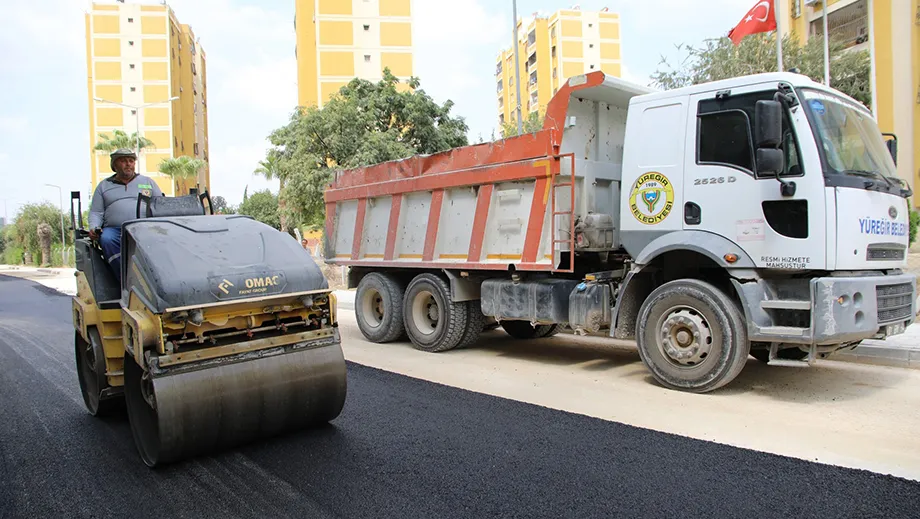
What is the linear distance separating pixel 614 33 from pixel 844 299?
8169 cm

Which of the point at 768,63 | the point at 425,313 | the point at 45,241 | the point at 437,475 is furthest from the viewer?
the point at 45,241

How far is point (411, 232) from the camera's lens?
365 inches

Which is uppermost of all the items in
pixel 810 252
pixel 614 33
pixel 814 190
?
pixel 614 33

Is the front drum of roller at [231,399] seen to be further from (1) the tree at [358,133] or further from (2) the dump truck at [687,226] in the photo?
(1) the tree at [358,133]

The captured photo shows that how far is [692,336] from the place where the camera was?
19.6 feet

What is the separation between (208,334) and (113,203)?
1.80 m

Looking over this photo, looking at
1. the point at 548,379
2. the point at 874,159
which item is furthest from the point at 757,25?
the point at 548,379

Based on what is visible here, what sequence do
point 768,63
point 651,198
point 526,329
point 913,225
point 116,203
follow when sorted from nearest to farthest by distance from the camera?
point 116,203, point 651,198, point 526,329, point 913,225, point 768,63

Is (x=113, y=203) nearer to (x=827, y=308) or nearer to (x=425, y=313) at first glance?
(x=425, y=313)

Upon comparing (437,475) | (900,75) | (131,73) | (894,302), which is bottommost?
(437,475)

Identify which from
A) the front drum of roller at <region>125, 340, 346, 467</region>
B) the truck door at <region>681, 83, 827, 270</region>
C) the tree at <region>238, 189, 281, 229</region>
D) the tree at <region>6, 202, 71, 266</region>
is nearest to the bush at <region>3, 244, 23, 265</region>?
the tree at <region>6, 202, 71, 266</region>

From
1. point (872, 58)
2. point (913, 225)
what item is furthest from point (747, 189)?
point (872, 58)

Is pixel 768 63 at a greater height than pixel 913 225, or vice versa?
pixel 768 63

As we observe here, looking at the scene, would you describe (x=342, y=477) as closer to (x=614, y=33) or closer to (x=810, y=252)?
(x=810, y=252)
